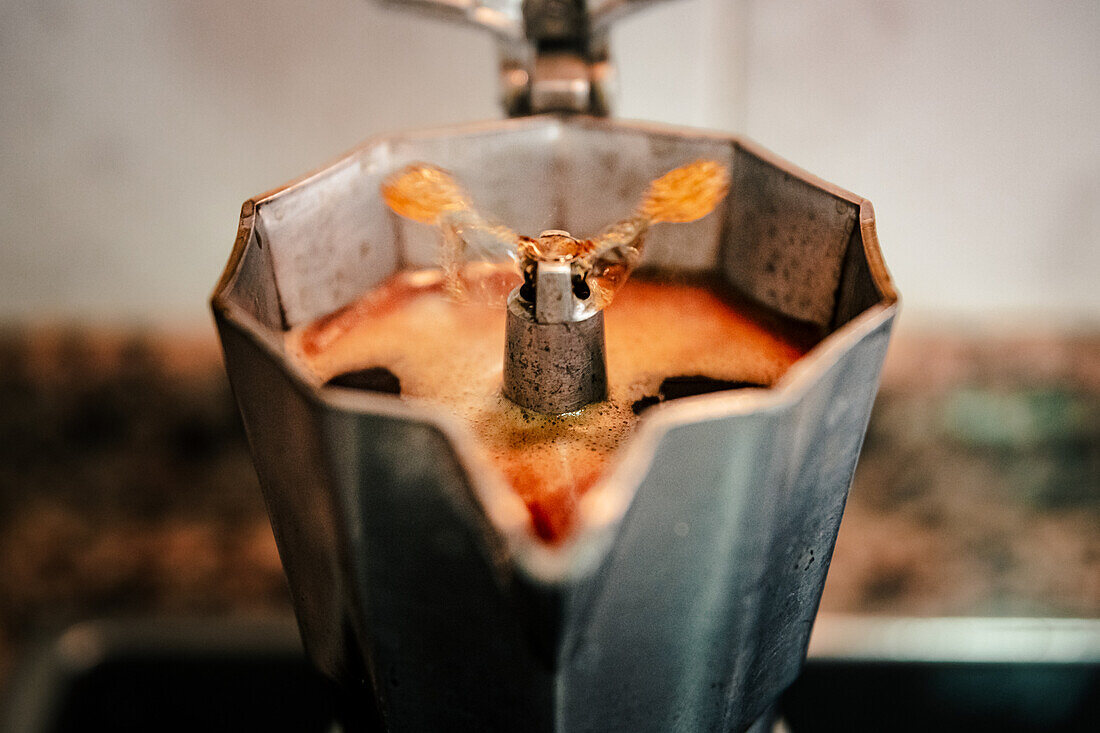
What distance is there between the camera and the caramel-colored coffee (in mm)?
261

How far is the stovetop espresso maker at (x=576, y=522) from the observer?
0.61 feet

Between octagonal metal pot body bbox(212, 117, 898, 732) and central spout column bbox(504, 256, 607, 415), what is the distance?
0.24ft

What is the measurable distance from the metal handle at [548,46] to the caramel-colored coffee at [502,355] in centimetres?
7

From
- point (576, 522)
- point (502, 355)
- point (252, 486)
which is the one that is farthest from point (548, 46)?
point (252, 486)

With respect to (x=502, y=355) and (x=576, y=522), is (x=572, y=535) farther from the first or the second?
(x=502, y=355)

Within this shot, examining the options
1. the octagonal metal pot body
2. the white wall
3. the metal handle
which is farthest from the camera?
the white wall

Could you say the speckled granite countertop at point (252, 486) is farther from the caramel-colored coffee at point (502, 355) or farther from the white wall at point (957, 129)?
the caramel-colored coffee at point (502, 355)

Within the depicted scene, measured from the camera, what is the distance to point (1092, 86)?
0.51 m

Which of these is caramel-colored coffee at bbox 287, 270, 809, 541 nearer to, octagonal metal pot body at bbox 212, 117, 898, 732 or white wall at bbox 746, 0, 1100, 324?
octagonal metal pot body at bbox 212, 117, 898, 732

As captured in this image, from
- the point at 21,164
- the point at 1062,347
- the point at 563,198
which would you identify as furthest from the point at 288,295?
the point at 1062,347

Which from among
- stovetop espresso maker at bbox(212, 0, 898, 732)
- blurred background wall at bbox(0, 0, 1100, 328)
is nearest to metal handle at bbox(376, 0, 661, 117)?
stovetop espresso maker at bbox(212, 0, 898, 732)

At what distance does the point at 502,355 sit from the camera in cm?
32

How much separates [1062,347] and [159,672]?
579mm

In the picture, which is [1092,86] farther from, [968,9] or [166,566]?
[166,566]
